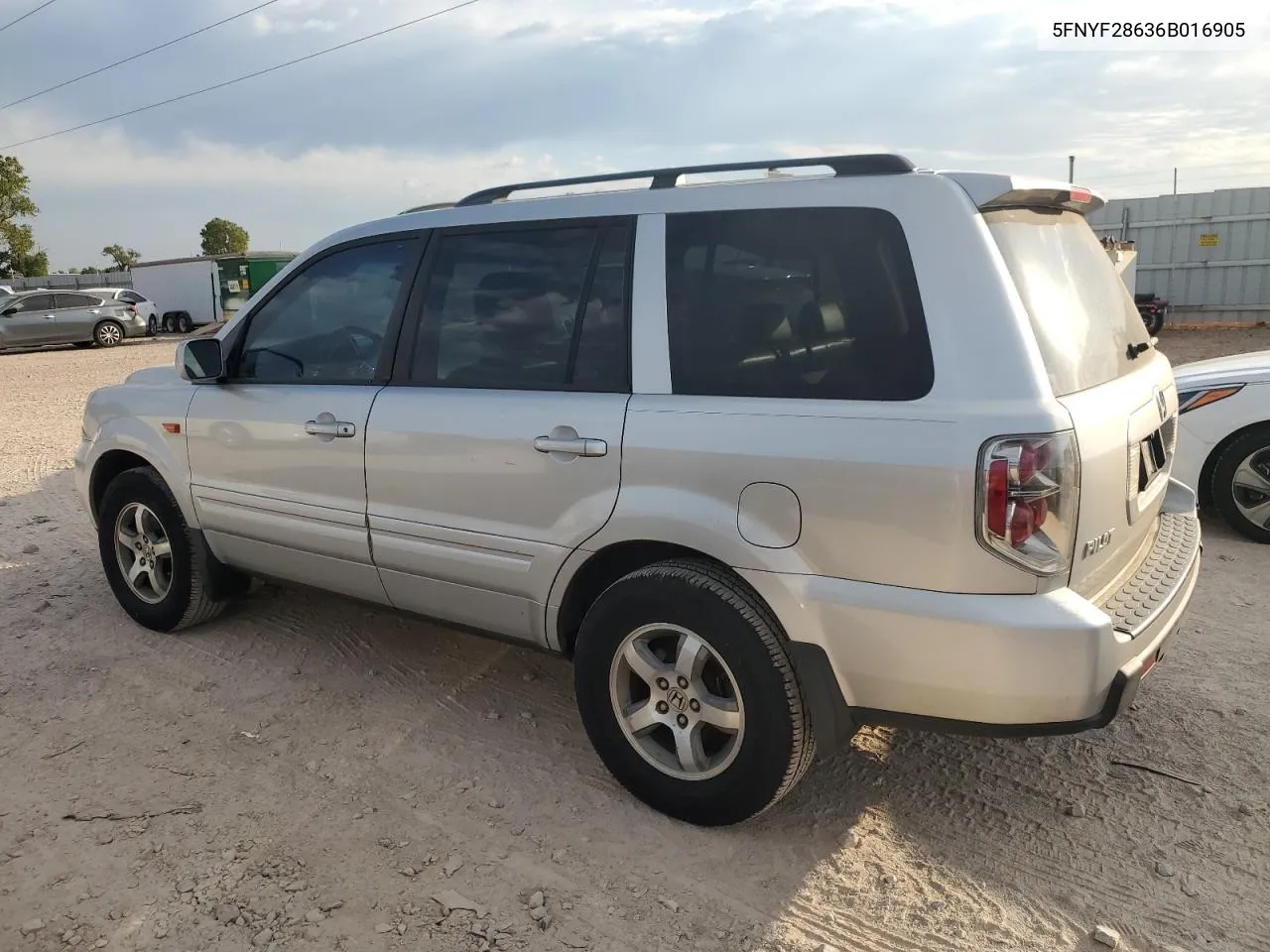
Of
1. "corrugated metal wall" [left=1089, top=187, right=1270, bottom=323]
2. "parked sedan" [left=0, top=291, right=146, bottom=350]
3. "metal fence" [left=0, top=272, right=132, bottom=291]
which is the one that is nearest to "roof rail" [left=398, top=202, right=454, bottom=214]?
"corrugated metal wall" [left=1089, top=187, right=1270, bottom=323]

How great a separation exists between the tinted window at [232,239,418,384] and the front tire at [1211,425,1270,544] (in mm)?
4747

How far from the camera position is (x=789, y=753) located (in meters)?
2.74

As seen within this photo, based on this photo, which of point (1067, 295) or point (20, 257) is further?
point (20, 257)

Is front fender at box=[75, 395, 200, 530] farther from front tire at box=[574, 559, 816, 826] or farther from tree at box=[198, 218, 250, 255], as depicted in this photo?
tree at box=[198, 218, 250, 255]

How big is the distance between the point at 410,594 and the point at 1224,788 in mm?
2858

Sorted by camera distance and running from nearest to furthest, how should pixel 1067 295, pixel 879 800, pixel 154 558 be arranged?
pixel 1067 295 → pixel 879 800 → pixel 154 558

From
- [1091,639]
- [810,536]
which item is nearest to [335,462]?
[810,536]

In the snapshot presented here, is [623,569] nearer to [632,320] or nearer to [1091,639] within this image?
[632,320]

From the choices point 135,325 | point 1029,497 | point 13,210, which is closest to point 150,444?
point 1029,497

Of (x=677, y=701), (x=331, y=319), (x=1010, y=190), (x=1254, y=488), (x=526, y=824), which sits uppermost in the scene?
(x=1010, y=190)

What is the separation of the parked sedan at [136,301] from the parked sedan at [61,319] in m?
0.18

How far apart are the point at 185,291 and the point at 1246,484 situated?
32.6m

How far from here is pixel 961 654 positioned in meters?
2.45

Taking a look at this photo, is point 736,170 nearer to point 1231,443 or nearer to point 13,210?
point 1231,443
